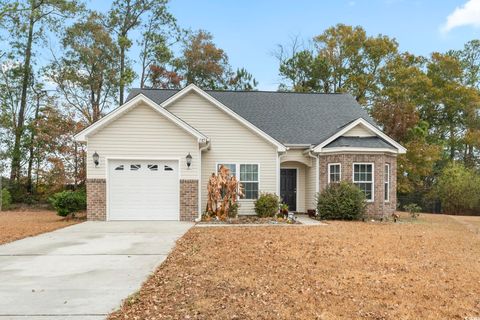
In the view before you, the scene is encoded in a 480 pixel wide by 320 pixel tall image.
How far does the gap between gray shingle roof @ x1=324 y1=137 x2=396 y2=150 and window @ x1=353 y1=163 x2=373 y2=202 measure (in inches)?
31.0

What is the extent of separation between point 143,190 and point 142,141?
1.76 meters

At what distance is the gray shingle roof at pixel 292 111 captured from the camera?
18.8 metres

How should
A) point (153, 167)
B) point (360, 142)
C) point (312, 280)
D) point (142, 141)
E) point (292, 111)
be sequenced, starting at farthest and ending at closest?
point (292, 111), point (360, 142), point (153, 167), point (142, 141), point (312, 280)

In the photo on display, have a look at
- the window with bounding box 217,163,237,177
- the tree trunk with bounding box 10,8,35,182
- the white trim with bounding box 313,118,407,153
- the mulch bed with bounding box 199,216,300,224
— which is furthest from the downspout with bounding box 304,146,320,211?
the tree trunk with bounding box 10,8,35,182

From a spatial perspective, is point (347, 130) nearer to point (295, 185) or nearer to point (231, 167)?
point (295, 185)

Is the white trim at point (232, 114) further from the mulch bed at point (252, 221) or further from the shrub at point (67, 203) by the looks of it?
the shrub at point (67, 203)

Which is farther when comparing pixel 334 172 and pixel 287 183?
pixel 287 183

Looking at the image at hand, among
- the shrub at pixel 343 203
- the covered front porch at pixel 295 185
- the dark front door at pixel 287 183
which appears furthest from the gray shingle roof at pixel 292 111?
the shrub at pixel 343 203

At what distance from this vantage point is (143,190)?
14648mm

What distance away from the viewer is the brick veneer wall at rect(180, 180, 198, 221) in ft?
48.0

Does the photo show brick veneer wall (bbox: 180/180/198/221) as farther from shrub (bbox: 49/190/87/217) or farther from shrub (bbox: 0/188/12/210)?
shrub (bbox: 0/188/12/210)

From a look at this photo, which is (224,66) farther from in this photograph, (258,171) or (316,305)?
(316,305)

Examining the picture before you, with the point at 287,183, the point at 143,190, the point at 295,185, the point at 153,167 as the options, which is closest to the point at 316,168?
the point at 295,185

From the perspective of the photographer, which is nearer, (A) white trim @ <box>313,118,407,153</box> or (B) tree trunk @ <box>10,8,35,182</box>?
(A) white trim @ <box>313,118,407,153</box>
